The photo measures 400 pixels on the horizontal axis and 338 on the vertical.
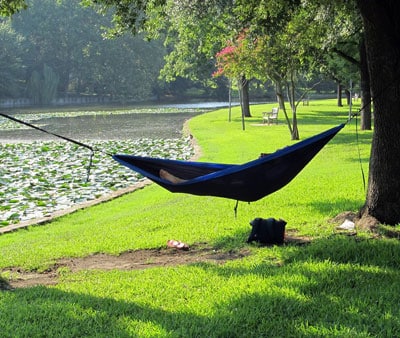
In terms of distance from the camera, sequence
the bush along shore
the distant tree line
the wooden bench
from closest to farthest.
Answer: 1. the bush along shore
2. the wooden bench
3. the distant tree line

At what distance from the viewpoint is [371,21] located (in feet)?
15.0

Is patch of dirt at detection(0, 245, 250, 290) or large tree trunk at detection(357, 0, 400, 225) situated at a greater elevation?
large tree trunk at detection(357, 0, 400, 225)

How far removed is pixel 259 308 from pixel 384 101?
95.4 inches

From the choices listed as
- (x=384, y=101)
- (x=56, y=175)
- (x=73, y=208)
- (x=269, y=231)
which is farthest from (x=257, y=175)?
(x=56, y=175)

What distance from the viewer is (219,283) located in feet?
11.7

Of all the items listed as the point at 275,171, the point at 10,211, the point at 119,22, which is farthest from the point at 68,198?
the point at 275,171

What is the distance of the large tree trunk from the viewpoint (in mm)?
4539

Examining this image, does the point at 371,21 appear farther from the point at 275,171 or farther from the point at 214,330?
the point at 214,330

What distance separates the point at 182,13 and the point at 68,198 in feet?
31.0

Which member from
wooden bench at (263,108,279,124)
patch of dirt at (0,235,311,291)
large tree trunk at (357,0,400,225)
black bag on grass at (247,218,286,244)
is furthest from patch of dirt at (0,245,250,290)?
wooden bench at (263,108,279,124)

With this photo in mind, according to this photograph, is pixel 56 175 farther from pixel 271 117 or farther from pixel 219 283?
pixel 271 117

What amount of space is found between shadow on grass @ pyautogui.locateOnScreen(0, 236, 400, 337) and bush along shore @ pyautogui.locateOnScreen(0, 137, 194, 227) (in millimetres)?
3236

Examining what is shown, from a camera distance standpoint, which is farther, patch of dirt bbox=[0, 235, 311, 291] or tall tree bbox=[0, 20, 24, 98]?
tall tree bbox=[0, 20, 24, 98]

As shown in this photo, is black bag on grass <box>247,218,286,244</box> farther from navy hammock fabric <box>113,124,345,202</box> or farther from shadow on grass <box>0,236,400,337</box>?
shadow on grass <box>0,236,400,337</box>
